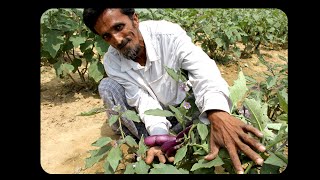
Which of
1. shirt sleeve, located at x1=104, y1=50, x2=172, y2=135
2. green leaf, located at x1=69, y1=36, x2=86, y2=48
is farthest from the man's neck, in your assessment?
green leaf, located at x1=69, y1=36, x2=86, y2=48

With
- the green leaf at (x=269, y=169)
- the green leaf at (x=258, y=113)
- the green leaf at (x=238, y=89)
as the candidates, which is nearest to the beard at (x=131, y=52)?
the green leaf at (x=238, y=89)

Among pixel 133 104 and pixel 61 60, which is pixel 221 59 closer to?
pixel 61 60

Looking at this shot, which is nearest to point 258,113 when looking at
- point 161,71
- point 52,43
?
point 161,71

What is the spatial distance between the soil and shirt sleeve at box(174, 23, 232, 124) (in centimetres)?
44

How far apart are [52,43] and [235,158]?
70.0 inches

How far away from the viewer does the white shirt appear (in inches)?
60.6

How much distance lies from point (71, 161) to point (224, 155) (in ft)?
3.25

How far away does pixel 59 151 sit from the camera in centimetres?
197

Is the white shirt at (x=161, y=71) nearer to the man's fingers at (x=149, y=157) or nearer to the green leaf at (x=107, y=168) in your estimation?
the man's fingers at (x=149, y=157)

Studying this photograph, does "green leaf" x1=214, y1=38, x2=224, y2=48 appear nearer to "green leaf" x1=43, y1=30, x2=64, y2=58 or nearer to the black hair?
"green leaf" x1=43, y1=30, x2=64, y2=58

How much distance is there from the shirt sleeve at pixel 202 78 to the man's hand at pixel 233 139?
0.07 m

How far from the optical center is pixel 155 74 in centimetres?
180

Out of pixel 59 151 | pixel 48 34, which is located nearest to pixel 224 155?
pixel 59 151

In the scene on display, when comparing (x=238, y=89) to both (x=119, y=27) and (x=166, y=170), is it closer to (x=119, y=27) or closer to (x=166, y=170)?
(x=166, y=170)
